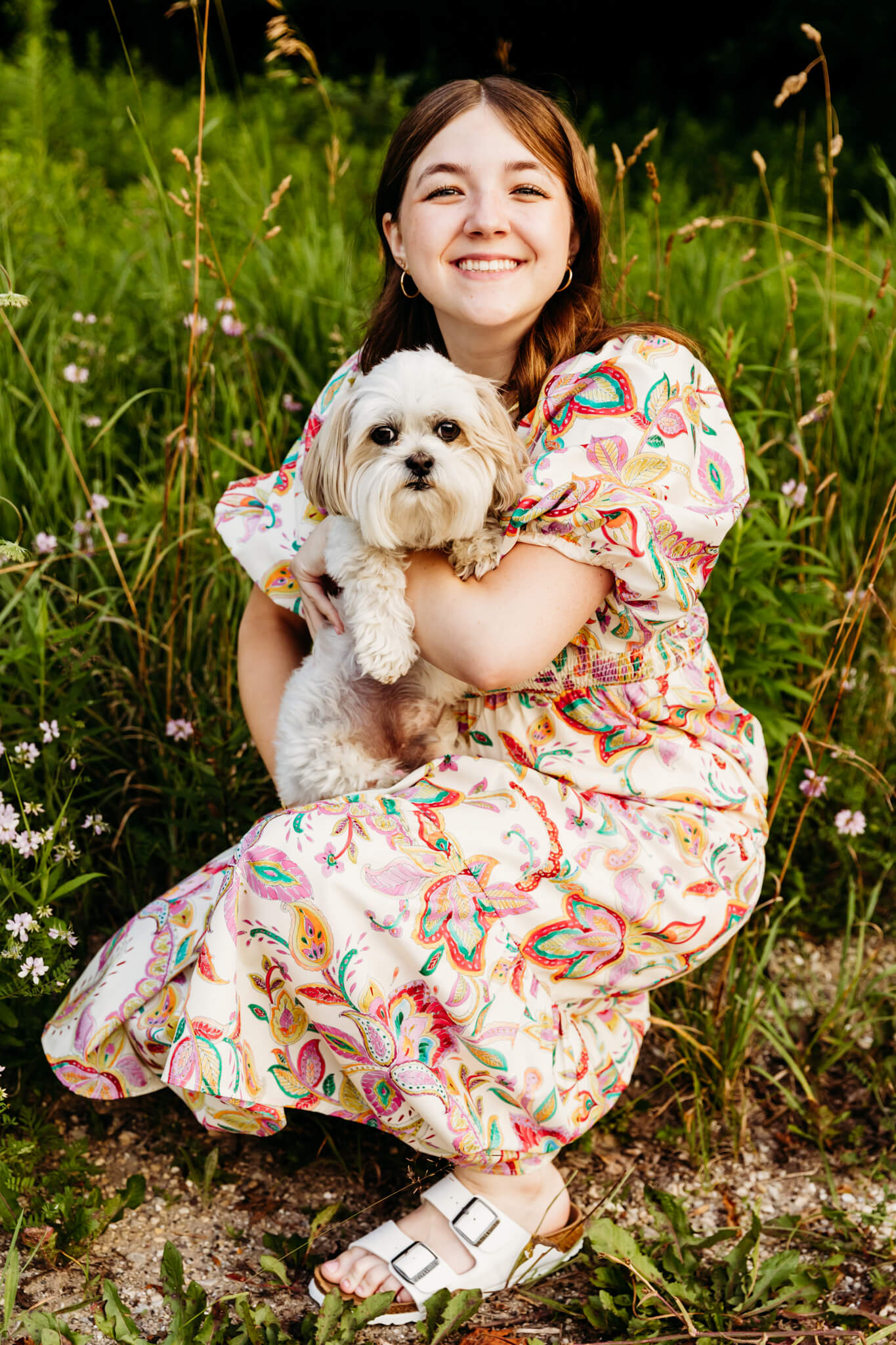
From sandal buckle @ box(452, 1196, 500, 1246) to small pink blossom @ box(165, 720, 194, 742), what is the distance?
4.03 ft

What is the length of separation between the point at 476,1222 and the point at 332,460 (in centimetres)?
140

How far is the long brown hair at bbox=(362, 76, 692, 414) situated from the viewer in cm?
210

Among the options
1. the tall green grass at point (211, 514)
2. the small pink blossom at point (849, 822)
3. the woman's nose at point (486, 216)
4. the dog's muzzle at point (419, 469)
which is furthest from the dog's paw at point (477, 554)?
the small pink blossom at point (849, 822)

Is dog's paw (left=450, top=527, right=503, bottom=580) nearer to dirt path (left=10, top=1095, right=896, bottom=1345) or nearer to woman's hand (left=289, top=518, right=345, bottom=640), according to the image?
woman's hand (left=289, top=518, right=345, bottom=640)

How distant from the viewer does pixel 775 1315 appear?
1943 mm

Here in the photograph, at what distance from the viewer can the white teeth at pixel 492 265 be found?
2.08 m

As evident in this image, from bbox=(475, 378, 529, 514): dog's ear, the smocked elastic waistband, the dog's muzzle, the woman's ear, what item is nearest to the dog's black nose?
the dog's muzzle

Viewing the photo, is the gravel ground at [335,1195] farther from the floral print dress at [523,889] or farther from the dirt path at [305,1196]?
the floral print dress at [523,889]

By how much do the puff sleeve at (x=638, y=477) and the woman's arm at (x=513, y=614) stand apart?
34 millimetres

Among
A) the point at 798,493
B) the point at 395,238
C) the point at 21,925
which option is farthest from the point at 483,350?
the point at 21,925

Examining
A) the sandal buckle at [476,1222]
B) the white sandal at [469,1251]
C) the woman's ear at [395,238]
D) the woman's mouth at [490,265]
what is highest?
the woman's ear at [395,238]

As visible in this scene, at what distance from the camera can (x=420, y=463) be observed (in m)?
1.84

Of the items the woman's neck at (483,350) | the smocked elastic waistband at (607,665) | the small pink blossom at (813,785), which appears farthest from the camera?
the small pink blossom at (813,785)

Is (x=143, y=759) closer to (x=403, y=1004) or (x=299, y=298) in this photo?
(x=403, y=1004)
